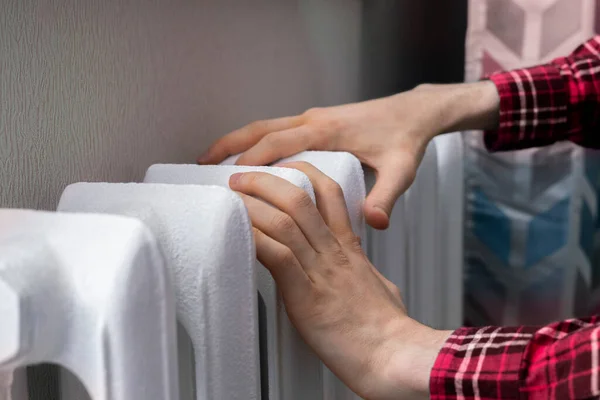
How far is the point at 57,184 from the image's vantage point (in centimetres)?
47

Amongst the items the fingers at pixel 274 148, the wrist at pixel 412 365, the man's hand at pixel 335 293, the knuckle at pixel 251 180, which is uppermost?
the fingers at pixel 274 148

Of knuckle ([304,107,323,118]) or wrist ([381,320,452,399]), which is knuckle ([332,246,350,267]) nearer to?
wrist ([381,320,452,399])

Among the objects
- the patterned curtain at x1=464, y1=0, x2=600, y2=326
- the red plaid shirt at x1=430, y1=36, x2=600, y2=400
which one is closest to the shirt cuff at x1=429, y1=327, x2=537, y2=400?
the red plaid shirt at x1=430, y1=36, x2=600, y2=400

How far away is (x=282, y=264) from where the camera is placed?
441 mm

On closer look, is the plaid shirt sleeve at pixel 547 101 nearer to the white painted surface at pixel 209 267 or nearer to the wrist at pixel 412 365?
the wrist at pixel 412 365

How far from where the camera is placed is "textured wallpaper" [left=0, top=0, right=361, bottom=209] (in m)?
0.44

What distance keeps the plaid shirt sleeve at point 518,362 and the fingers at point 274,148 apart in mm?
203

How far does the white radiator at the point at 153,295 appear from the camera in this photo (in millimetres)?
309

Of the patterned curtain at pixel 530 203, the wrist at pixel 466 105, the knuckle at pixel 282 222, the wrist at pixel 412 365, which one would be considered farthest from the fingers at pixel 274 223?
the patterned curtain at pixel 530 203

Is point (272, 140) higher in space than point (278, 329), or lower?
higher

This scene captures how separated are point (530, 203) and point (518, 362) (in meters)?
0.71

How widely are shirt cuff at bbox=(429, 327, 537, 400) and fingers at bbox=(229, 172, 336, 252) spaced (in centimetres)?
12

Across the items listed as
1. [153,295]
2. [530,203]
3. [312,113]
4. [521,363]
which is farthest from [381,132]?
[530,203]

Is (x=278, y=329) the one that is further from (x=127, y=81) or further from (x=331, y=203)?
(x=127, y=81)
